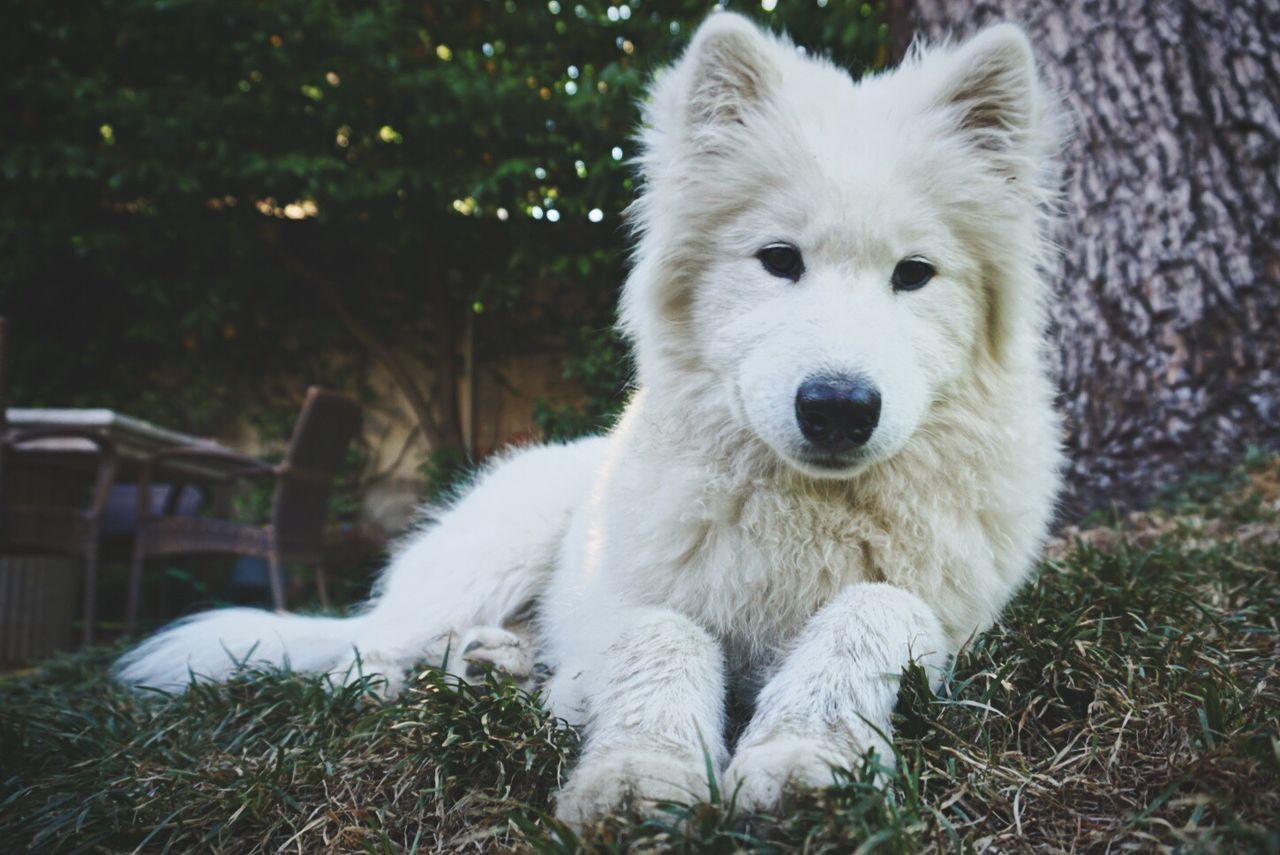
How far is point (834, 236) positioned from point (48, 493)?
21.6ft

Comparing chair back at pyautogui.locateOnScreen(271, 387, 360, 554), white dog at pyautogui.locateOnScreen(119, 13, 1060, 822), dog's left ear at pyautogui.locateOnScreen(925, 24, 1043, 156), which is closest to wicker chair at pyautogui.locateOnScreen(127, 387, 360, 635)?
chair back at pyautogui.locateOnScreen(271, 387, 360, 554)

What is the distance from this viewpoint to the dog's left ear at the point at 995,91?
7.31 ft

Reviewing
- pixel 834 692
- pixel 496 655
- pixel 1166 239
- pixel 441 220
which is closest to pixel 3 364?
pixel 441 220

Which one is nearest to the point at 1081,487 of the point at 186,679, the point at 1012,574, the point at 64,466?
the point at 1012,574

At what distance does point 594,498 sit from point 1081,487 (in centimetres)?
253

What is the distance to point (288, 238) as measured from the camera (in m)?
8.94

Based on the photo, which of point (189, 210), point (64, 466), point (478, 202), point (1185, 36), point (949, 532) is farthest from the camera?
point (189, 210)

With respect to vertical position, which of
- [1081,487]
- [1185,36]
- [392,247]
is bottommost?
[392,247]

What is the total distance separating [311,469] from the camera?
21.5 ft

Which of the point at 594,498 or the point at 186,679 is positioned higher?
the point at 594,498

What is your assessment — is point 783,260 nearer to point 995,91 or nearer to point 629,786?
point 995,91

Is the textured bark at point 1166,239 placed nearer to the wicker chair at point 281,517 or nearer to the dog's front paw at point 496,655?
the dog's front paw at point 496,655

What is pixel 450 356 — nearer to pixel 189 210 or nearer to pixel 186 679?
pixel 189 210

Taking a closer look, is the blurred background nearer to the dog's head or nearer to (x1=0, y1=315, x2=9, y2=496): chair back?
the dog's head
